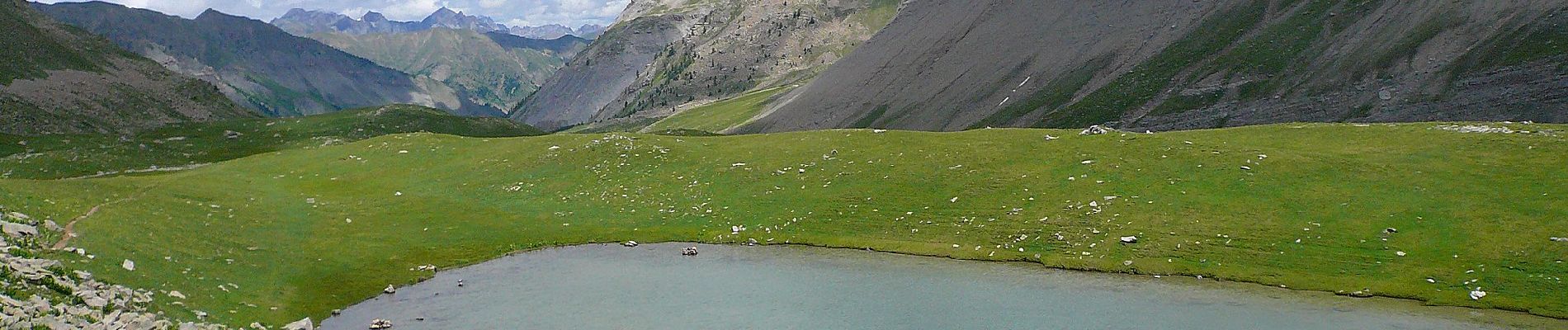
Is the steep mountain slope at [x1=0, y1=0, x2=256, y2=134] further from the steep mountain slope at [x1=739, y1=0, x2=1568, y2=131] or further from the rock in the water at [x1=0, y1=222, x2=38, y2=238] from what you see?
the steep mountain slope at [x1=739, y1=0, x2=1568, y2=131]

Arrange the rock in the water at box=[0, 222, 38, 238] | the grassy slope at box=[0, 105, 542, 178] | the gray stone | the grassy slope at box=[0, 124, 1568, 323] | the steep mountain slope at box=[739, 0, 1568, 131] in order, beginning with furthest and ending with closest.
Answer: the steep mountain slope at box=[739, 0, 1568, 131]
the grassy slope at box=[0, 105, 542, 178]
the grassy slope at box=[0, 124, 1568, 323]
the rock in the water at box=[0, 222, 38, 238]
the gray stone

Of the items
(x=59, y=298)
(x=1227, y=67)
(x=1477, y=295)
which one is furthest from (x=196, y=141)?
(x=1227, y=67)

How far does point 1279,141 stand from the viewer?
173ft

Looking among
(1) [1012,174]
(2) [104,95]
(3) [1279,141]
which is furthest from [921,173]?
(2) [104,95]

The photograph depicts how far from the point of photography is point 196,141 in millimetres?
106688

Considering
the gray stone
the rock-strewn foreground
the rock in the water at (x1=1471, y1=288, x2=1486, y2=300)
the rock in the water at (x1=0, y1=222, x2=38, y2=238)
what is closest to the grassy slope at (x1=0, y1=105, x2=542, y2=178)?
the rock in the water at (x1=0, y1=222, x2=38, y2=238)

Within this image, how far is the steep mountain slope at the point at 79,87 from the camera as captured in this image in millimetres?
123500

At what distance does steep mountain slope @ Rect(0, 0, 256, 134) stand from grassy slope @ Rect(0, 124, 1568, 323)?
7898 cm

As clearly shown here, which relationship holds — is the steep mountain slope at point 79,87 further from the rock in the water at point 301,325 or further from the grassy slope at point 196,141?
the rock in the water at point 301,325

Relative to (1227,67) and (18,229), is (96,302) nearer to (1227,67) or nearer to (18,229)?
(18,229)

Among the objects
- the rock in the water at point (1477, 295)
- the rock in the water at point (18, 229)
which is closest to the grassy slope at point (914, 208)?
the rock in the water at point (1477, 295)

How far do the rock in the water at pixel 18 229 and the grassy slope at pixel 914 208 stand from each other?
Result: 1.44m

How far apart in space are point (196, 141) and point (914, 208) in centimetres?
9180

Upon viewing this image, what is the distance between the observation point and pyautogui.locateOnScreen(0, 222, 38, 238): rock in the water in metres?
31.4
